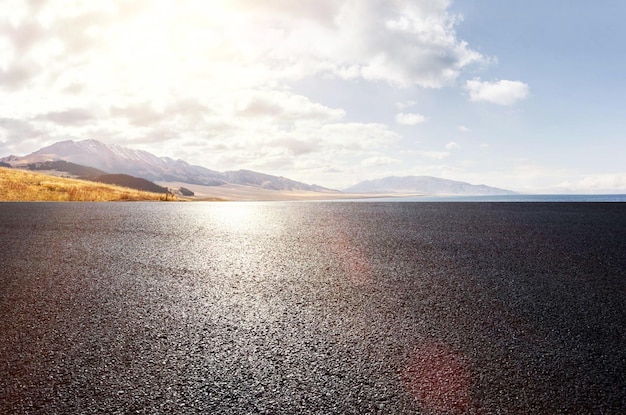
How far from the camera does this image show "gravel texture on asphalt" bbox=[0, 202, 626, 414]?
2590 millimetres

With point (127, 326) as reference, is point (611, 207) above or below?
above

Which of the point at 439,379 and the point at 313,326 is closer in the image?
the point at 439,379

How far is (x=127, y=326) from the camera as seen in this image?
3719 mm

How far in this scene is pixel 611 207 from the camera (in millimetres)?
14078

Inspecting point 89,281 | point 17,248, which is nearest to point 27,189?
point 17,248

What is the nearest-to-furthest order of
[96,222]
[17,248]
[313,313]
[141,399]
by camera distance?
[141,399] → [313,313] → [17,248] → [96,222]

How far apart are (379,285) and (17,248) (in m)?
6.07

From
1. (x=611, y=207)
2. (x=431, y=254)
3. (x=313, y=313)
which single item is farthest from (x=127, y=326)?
(x=611, y=207)

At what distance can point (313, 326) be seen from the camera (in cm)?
371

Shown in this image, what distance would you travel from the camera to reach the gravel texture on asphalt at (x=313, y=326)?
2.59 metres

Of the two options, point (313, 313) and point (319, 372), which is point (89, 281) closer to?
point (313, 313)

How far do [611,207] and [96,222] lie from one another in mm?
15144

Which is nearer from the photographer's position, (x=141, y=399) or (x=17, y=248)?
(x=141, y=399)

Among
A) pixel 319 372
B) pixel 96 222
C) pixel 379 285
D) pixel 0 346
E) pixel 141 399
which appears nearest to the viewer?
pixel 141 399
